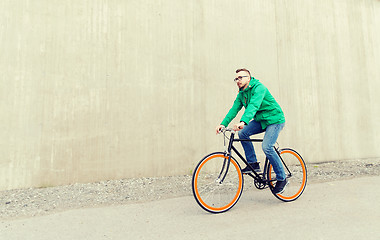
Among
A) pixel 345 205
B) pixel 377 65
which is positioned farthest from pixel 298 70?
pixel 345 205

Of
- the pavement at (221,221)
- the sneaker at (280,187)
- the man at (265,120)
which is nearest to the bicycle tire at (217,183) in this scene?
the pavement at (221,221)

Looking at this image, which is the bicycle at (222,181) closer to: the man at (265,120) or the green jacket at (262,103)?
the man at (265,120)

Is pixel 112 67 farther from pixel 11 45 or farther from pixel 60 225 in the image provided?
pixel 60 225

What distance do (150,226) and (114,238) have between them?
16.3 inches

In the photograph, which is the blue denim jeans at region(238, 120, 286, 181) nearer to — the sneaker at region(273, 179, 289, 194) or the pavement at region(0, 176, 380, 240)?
the sneaker at region(273, 179, 289, 194)

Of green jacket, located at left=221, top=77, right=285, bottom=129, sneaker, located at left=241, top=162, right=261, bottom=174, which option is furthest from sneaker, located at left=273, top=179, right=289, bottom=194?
green jacket, located at left=221, top=77, right=285, bottom=129

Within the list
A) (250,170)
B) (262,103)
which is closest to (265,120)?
(262,103)

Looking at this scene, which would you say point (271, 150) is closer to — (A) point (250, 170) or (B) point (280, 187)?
(A) point (250, 170)

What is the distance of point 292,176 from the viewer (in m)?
3.38

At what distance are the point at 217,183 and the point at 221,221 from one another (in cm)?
45

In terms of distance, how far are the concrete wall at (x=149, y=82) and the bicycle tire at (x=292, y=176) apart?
1.93 m

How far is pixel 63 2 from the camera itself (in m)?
4.47

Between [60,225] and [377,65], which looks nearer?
[60,225]

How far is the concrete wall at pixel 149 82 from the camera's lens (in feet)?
13.6
